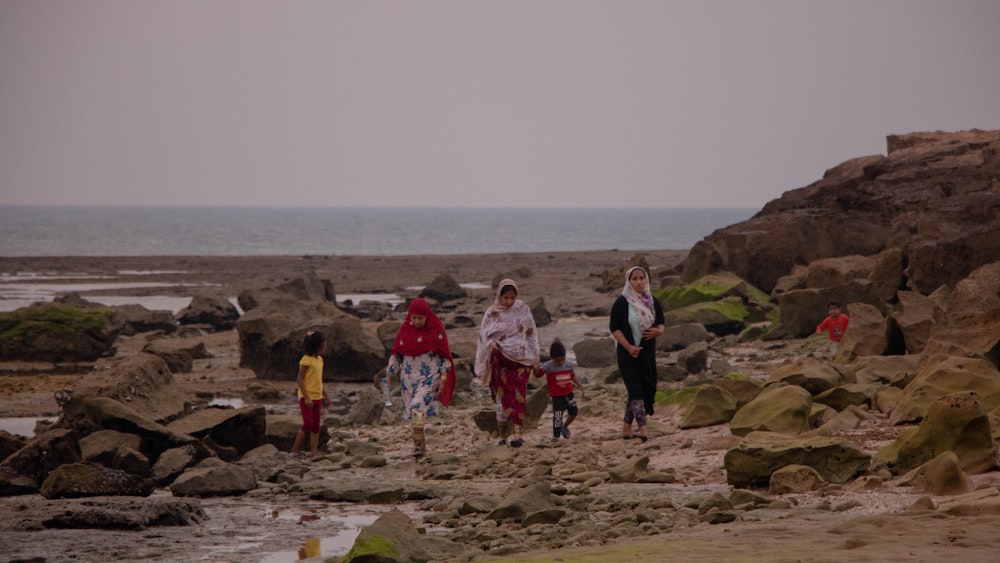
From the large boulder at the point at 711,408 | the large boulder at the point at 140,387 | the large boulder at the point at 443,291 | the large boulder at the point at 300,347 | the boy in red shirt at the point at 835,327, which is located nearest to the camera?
the large boulder at the point at 711,408

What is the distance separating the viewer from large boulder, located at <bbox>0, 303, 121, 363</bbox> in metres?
25.9

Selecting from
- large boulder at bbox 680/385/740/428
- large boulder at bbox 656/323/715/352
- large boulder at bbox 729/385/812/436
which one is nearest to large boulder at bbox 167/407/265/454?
large boulder at bbox 680/385/740/428

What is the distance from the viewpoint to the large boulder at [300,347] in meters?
22.5

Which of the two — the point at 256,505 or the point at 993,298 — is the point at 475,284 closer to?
the point at 993,298

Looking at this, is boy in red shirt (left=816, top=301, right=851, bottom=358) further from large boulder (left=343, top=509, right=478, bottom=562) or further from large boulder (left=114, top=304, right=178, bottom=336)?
large boulder (left=114, top=304, right=178, bottom=336)

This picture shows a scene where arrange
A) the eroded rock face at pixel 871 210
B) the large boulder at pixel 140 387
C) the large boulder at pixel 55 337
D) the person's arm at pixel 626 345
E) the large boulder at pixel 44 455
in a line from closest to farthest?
the large boulder at pixel 44 455
the person's arm at pixel 626 345
the large boulder at pixel 140 387
the large boulder at pixel 55 337
the eroded rock face at pixel 871 210

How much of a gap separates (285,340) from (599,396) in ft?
23.9

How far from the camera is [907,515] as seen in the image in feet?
26.0

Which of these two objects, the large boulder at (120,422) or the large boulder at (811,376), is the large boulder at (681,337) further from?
the large boulder at (120,422)

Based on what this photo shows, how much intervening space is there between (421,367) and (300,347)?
9.63 meters

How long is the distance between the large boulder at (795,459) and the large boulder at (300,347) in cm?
1307

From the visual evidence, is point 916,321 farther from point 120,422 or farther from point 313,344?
point 120,422

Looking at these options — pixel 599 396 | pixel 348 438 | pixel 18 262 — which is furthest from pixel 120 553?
pixel 18 262

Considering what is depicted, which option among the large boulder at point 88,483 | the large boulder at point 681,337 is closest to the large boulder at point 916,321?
the large boulder at point 681,337
